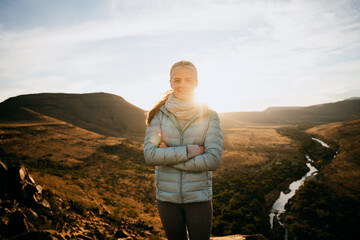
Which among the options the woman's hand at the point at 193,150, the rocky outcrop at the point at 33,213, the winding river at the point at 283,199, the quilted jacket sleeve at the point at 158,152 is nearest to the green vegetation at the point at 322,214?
the winding river at the point at 283,199

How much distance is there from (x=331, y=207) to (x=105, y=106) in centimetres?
7322

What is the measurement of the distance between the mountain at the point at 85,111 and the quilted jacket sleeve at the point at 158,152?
51.4m

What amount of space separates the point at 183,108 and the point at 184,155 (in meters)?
0.61

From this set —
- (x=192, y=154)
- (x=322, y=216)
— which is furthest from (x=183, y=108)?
(x=322, y=216)

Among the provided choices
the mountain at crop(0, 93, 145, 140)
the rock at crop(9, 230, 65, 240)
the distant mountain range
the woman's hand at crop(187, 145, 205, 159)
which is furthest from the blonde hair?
the mountain at crop(0, 93, 145, 140)

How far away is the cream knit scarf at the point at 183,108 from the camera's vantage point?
2434 millimetres

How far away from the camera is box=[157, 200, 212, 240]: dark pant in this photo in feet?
7.32

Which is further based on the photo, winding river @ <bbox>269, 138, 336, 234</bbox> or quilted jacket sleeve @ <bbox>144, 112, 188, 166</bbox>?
winding river @ <bbox>269, 138, 336, 234</bbox>

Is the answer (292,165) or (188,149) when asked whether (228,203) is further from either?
(188,149)

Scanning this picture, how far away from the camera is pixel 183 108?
7.96 ft

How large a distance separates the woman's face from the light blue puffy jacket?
0.28 meters

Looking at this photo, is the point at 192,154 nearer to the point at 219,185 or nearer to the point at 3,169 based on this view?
the point at 3,169

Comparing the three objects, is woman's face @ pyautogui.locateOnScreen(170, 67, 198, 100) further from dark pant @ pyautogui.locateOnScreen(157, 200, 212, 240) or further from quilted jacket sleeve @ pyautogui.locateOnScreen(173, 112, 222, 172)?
dark pant @ pyautogui.locateOnScreen(157, 200, 212, 240)

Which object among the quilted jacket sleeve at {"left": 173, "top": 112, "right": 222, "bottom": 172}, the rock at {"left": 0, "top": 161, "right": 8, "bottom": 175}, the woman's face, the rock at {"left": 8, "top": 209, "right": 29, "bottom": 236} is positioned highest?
the woman's face
